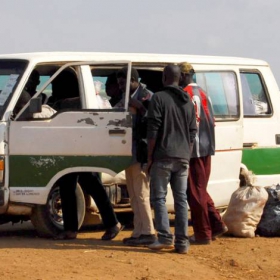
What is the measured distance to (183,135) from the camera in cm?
962

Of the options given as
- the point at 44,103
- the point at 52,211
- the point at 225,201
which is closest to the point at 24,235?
the point at 52,211

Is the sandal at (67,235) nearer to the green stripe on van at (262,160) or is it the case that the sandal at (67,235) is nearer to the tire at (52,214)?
the tire at (52,214)

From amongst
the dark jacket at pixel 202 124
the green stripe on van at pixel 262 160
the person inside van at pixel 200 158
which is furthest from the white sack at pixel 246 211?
the dark jacket at pixel 202 124

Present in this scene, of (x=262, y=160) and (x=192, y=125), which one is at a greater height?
(x=192, y=125)

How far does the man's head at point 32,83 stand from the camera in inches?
418

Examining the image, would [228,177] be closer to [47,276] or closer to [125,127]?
[125,127]

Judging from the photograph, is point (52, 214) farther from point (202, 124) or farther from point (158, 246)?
point (202, 124)

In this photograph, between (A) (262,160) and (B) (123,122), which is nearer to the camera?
(B) (123,122)

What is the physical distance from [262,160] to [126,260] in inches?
133

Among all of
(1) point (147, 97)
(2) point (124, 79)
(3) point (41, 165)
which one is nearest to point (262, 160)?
(1) point (147, 97)

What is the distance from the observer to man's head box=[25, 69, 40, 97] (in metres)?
10.6

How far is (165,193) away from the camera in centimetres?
970

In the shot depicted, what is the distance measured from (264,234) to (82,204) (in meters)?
2.12

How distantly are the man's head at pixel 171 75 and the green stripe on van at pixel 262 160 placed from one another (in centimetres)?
259
